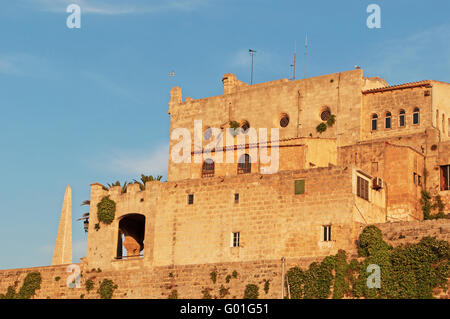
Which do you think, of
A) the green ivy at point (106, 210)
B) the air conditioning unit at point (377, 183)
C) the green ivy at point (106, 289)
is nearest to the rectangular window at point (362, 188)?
the air conditioning unit at point (377, 183)

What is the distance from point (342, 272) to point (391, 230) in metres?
3.33

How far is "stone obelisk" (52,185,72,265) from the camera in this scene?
211ft

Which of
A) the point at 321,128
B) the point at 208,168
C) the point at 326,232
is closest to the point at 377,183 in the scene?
the point at 326,232

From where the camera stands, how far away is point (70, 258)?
212 ft

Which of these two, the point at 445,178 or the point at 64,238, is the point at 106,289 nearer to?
the point at 64,238

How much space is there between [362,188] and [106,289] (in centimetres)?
1586

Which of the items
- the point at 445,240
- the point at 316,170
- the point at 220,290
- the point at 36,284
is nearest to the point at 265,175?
the point at 316,170

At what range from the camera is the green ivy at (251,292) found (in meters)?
51.4

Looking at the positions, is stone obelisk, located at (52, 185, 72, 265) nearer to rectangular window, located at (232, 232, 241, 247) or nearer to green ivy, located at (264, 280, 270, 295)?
rectangular window, located at (232, 232, 241, 247)

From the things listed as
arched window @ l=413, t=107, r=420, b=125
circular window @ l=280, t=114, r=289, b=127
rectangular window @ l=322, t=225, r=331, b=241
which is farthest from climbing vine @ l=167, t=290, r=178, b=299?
arched window @ l=413, t=107, r=420, b=125

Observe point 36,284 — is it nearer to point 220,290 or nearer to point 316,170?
point 220,290

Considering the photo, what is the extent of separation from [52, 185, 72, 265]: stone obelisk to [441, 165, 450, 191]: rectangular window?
23999 mm

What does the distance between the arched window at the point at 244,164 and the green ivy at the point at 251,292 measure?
32.6 feet

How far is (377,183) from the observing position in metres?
54.3
